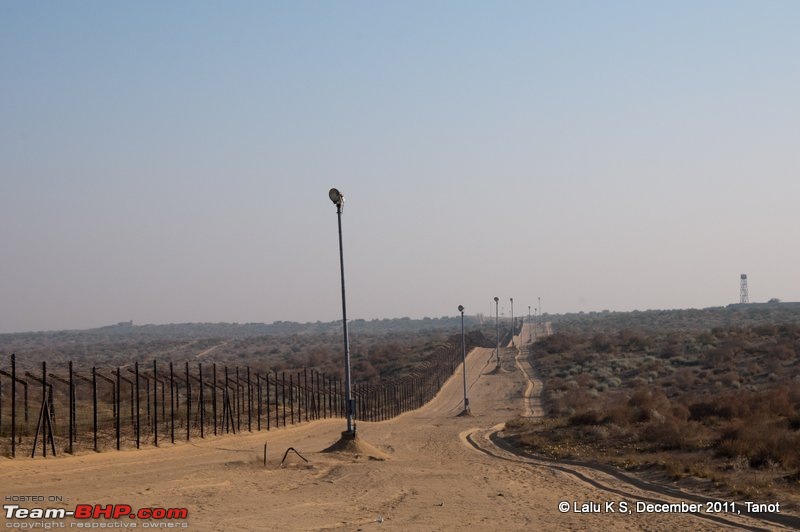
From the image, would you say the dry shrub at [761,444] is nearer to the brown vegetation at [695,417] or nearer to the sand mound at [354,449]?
the brown vegetation at [695,417]

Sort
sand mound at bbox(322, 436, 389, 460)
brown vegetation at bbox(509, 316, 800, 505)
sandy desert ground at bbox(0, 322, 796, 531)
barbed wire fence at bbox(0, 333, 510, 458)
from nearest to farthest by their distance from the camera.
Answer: sandy desert ground at bbox(0, 322, 796, 531) < brown vegetation at bbox(509, 316, 800, 505) < barbed wire fence at bbox(0, 333, 510, 458) < sand mound at bbox(322, 436, 389, 460)

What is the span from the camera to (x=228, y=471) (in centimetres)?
1980

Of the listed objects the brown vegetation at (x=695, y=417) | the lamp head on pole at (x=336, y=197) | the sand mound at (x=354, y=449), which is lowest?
the brown vegetation at (x=695, y=417)

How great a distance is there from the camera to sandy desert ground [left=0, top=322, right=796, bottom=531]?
47.7 ft

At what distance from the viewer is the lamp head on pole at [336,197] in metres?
24.5

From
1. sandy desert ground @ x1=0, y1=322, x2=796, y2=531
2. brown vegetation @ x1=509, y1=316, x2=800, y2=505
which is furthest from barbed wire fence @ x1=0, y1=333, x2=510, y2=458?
brown vegetation @ x1=509, y1=316, x2=800, y2=505

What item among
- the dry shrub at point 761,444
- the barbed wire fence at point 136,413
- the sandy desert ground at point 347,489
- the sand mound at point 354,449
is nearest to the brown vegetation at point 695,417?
the dry shrub at point 761,444

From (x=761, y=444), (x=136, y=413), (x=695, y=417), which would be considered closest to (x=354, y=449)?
(x=136, y=413)

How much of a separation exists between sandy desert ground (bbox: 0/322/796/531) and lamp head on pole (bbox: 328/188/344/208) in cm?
719

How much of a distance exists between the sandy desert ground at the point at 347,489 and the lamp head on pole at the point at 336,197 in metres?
7.19

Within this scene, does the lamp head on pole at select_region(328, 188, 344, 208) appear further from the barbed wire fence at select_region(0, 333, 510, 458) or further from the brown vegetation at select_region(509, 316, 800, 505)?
the brown vegetation at select_region(509, 316, 800, 505)

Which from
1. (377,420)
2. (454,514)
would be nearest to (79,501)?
(454,514)

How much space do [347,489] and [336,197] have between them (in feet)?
31.1

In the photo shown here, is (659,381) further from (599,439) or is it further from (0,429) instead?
(0,429)
